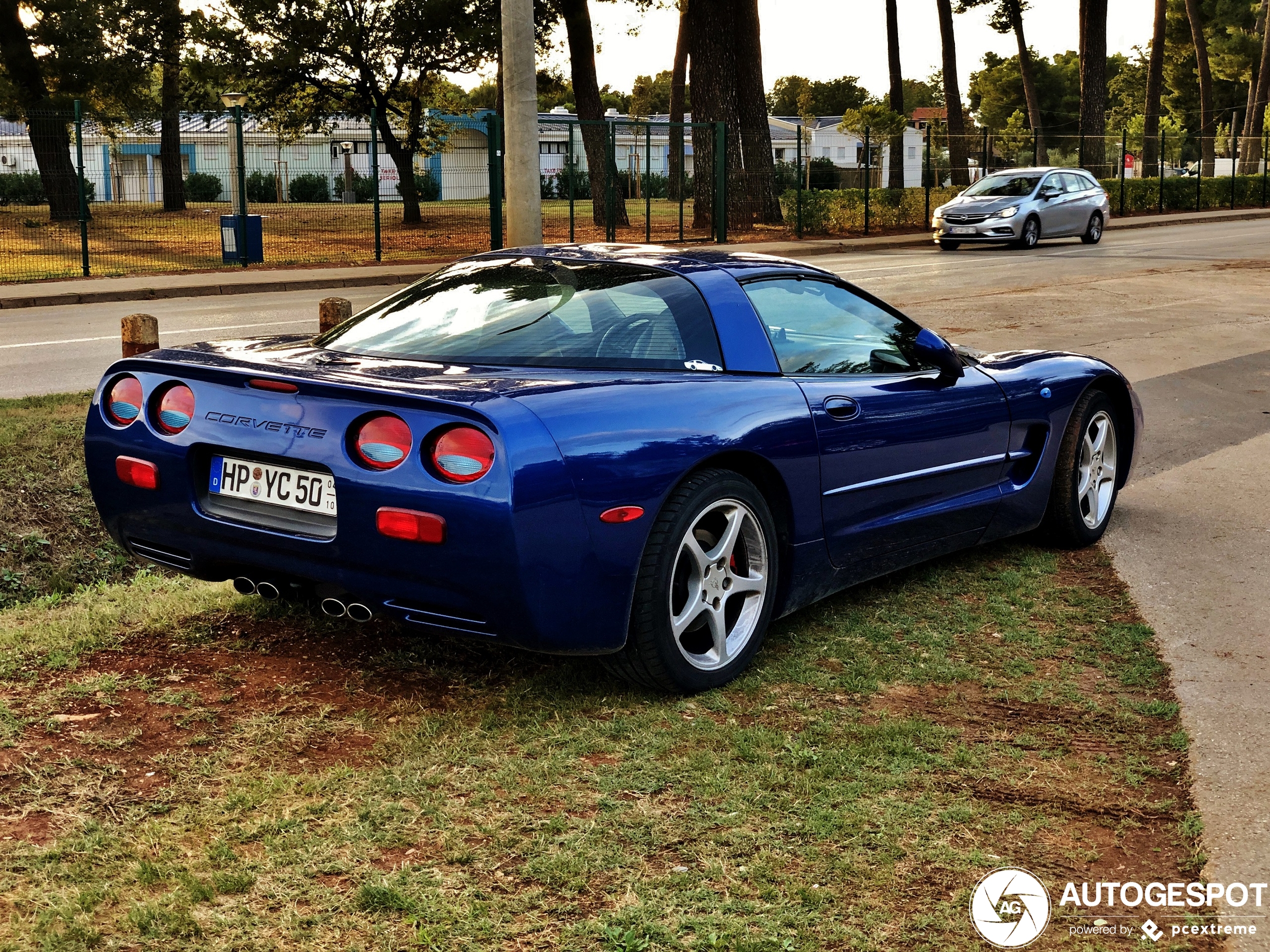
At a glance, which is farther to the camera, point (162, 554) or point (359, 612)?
point (162, 554)

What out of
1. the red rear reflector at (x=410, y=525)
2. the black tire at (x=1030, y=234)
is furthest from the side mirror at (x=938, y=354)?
the black tire at (x=1030, y=234)

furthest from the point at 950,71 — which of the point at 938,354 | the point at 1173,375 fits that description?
the point at 938,354

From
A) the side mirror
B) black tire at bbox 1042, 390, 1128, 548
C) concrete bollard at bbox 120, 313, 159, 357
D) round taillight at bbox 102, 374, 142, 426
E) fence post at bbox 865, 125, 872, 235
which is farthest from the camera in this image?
fence post at bbox 865, 125, 872, 235

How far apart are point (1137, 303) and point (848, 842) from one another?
15.0 m

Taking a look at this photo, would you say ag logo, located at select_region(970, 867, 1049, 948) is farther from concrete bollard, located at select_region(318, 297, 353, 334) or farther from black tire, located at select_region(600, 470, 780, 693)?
concrete bollard, located at select_region(318, 297, 353, 334)

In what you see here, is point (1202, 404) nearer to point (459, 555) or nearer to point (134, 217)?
point (459, 555)

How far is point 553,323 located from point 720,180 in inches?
1050

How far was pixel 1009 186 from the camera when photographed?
2825 cm

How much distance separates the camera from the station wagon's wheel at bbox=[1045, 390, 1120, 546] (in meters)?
A: 5.76

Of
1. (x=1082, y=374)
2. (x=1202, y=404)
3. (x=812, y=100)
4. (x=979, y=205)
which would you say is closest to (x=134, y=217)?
(x=979, y=205)

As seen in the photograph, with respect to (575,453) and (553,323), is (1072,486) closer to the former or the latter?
(553,323)

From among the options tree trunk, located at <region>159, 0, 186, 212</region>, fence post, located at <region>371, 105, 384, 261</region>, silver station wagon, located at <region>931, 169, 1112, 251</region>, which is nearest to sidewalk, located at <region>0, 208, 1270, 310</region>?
fence post, located at <region>371, 105, 384, 261</region>

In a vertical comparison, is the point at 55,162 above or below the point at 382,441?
above

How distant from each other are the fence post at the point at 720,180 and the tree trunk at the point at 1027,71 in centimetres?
1680
